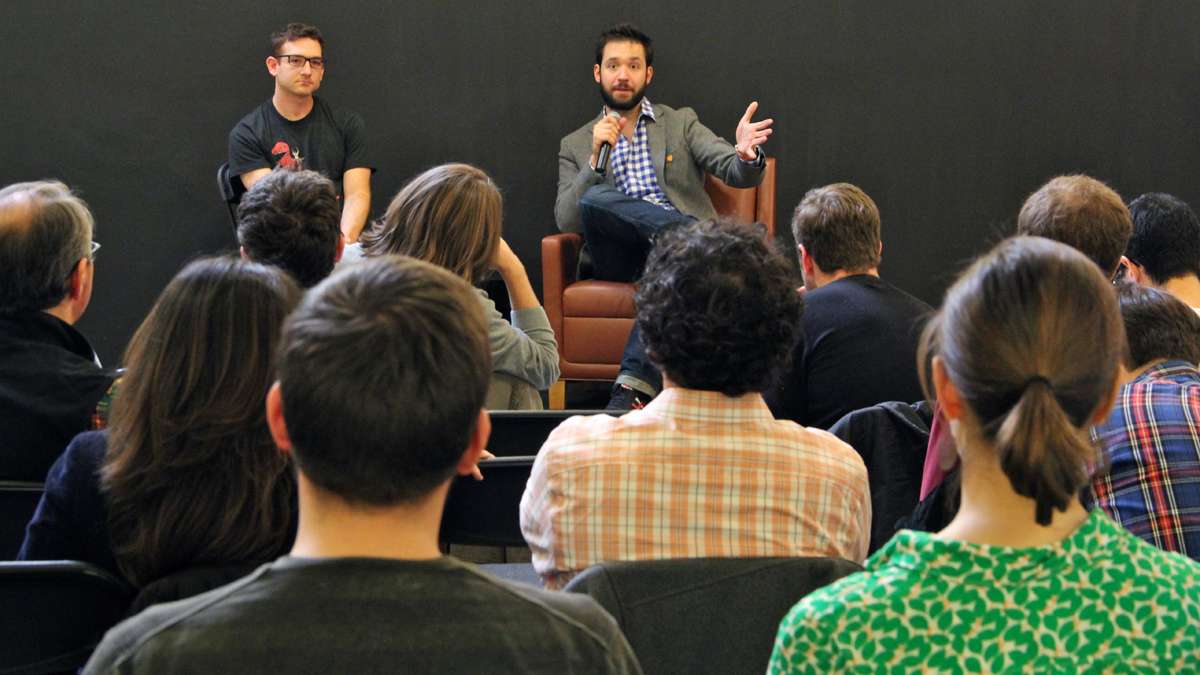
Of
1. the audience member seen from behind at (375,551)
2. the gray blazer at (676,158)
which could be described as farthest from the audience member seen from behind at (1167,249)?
the audience member seen from behind at (375,551)

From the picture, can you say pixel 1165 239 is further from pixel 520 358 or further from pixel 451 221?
pixel 451 221

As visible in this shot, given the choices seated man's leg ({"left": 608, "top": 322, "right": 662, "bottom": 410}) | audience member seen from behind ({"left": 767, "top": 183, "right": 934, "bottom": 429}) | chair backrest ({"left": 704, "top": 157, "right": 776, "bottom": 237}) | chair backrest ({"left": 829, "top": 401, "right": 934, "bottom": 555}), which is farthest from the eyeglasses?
chair backrest ({"left": 829, "top": 401, "right": 934, "bottom": 555})

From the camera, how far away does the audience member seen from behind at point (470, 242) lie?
2.90 metres

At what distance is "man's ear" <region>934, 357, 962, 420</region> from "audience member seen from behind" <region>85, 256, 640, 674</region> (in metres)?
0.42

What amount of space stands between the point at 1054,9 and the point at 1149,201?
2735 millimetres

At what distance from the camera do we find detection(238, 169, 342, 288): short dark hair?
2.67 metres

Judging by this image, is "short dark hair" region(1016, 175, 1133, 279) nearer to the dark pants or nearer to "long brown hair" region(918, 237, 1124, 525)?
"long brown hair" region(918, 237, 1124, 525)

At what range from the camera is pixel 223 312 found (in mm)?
1687

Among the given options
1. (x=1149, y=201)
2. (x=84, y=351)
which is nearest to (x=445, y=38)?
(x=1149, y=201)

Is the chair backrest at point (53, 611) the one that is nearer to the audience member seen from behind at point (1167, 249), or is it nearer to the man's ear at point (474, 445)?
the man's ear at point (474, 445)

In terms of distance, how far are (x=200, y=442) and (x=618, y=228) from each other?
11.7ft

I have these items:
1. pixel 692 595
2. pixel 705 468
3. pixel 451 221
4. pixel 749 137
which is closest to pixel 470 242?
pixel 451 221

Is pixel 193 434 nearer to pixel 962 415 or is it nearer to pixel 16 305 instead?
pixel 16 305

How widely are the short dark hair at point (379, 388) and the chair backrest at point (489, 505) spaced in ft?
3.66
